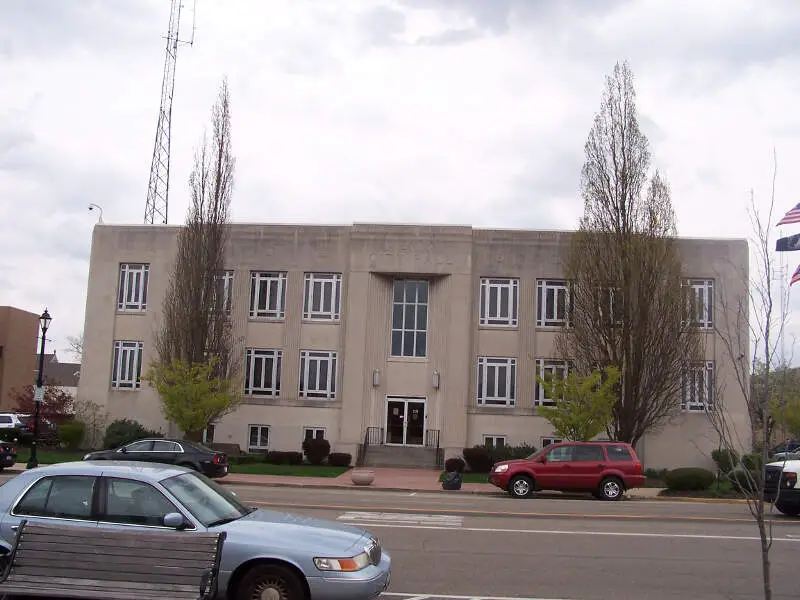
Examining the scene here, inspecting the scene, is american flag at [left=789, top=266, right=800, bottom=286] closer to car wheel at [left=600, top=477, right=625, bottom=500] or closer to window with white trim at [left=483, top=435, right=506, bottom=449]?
car wheel at [left=600, top=477, right=625, bottom=500]

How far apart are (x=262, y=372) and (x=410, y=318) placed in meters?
7.10

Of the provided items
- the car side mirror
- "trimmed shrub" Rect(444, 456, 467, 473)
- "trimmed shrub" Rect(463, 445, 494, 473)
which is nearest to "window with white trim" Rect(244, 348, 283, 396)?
"trimmed shrub" Rect(444, 456, 467, 473)

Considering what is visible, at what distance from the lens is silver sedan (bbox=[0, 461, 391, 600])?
732 centimetres

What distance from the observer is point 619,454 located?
23047 millimetres

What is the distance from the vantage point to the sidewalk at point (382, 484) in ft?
83.0

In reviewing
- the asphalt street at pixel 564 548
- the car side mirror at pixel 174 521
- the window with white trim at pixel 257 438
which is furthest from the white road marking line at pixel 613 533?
the window with white trim at pixel 257 438

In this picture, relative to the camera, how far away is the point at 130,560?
6.89 m

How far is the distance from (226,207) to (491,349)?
13157 millimetres

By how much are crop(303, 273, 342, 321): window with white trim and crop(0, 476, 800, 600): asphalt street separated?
52.5 ft

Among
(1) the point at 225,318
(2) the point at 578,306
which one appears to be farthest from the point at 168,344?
(2) the point at 578,306

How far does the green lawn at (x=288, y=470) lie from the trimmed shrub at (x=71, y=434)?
8.87 m

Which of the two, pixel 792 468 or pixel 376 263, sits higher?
pixel 376 263

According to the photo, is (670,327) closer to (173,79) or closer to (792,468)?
(792,468)

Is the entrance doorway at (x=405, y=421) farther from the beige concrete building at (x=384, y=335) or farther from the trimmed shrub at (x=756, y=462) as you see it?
the trimmed shrub at (x=756, y=462)
